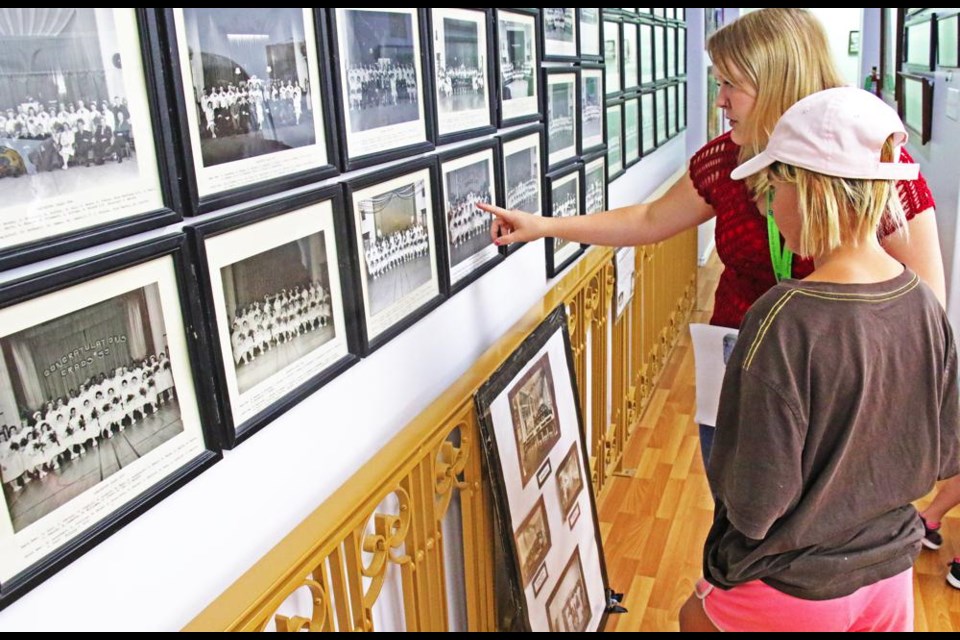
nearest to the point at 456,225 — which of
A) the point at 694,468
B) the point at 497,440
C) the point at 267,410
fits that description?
the point at 497,440

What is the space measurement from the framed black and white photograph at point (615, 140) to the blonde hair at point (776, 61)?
160cm

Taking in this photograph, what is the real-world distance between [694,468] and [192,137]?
3006mm

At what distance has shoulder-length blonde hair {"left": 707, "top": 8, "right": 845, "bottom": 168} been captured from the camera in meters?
1.76

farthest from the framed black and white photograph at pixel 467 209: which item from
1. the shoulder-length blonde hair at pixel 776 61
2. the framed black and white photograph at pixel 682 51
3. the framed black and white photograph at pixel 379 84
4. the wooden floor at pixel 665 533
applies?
the framed black and white photograph at pixel 682 51

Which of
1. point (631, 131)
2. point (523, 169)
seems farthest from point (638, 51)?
point (523, 169)

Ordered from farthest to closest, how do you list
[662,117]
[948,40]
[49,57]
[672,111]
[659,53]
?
[672,111], [662,117], [659,53], [948,40], [49,57]

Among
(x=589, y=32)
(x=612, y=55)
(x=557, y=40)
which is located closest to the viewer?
(x=557, y=40)

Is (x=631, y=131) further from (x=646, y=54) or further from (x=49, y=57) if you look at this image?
(x=49, y=57)

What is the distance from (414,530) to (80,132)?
1.07 meters

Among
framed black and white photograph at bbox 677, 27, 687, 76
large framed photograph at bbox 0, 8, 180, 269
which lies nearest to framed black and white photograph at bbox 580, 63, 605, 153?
large framed photograph at bbox 0, 8, 180, 269

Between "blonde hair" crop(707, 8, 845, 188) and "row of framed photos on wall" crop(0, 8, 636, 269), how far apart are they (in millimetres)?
619

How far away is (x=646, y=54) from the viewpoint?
418 centimetres

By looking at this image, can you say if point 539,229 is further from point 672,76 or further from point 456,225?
point 672,76

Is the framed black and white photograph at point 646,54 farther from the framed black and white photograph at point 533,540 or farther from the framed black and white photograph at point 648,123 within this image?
the framed black and white photograph at point 533,540
